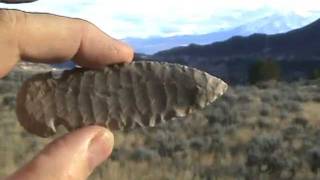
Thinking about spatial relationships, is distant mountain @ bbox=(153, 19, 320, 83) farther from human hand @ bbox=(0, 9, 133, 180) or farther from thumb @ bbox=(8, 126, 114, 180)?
thumb @ bbox=(8, 126, 114, 180)

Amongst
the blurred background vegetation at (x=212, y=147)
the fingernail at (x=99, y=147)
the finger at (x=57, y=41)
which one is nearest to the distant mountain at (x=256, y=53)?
the blurred background vegetation at (x=212, y=147)

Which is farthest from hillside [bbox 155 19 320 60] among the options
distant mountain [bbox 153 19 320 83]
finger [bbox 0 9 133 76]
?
finger [bbox 0 9 133 76]

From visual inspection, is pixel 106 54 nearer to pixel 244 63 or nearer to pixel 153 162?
pixel 153 162

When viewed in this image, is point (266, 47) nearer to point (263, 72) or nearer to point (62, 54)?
point (263, 72)

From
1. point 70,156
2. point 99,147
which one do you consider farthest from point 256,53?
point 70,156

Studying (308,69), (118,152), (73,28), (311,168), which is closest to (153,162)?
(118,152)

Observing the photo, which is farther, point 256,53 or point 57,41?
point 256,53
